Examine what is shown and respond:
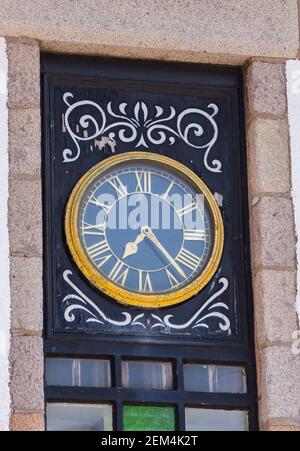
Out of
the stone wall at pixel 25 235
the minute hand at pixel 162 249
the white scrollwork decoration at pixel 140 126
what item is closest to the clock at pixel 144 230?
the minute hand at pixel 162 249

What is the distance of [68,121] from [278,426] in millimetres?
1842

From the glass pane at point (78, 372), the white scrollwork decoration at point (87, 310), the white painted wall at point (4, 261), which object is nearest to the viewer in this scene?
the white painted wall at point (4, 261)

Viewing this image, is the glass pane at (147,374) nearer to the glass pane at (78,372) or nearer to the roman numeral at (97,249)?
the glass pane at (78,372)

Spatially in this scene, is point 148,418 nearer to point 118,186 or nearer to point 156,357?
point 156,357

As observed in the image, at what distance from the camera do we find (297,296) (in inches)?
633

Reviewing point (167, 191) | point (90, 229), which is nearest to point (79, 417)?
point (90, 229)

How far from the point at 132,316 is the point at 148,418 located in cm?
52

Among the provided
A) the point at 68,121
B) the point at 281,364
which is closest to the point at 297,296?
the point at 281,364

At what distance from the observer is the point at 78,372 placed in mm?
15867

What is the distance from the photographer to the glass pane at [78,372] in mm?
15836

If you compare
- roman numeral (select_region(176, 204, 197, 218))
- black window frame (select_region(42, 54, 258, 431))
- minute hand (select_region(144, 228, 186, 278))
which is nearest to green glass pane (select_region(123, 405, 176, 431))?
black window frame (select_region(42, 54, 258, 431))

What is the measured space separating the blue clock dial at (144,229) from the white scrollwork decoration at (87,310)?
0.45ft

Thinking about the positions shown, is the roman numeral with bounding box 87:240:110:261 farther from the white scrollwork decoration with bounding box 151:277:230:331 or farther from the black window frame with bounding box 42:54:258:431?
the white scrollwork decoration with bounding box 151:277:230:331

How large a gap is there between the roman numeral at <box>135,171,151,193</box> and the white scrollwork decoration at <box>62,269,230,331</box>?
0.56 m
